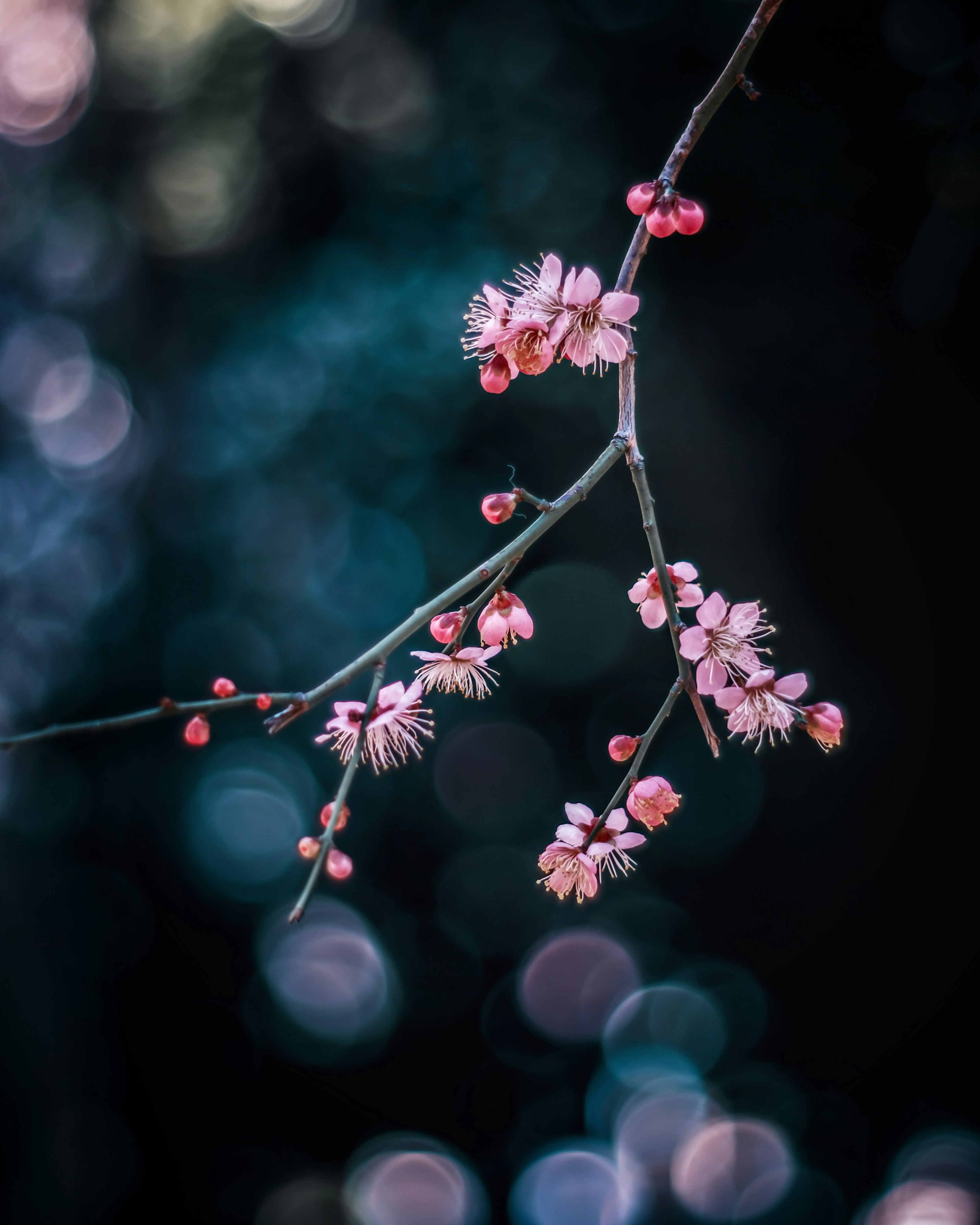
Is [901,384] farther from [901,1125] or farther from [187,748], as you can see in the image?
[187,748]

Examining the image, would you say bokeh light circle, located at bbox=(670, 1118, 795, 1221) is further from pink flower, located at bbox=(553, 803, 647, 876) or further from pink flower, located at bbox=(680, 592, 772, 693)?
pink flower, located at bbox=(680, 592, 772, 693)

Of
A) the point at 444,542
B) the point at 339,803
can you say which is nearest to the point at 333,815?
the point at 339,803

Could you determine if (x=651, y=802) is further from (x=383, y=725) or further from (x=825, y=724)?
(x=383, y=725)

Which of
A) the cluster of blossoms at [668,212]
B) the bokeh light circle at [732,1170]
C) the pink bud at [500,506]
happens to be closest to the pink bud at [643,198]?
the cluster of blossoms at [668,212]

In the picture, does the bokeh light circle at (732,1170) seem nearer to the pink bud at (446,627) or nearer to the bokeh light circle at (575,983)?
the bokeh light circle at (575,983)

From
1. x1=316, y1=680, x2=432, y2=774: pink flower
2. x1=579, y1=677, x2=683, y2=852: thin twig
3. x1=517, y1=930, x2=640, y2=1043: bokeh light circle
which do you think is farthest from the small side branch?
x1=517, y1=930, x2=640, y2=1043: bokeh light circle

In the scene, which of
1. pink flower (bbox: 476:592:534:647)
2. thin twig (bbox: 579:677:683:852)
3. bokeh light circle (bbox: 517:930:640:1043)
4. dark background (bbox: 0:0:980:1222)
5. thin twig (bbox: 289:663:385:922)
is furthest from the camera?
bokeh light circle (bbox: 517:930:640:1043)
